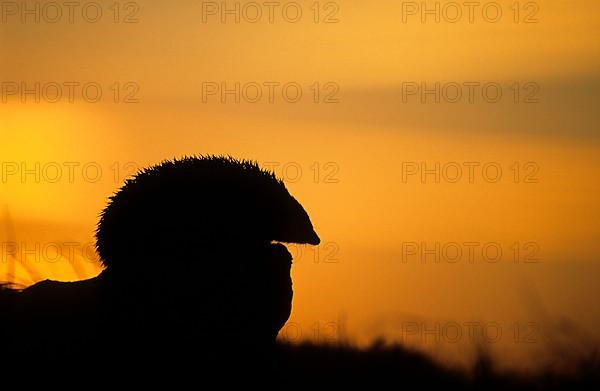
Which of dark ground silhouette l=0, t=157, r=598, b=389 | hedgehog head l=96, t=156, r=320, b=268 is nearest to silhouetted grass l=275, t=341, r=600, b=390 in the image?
dark ground silhouette l=0, t=157, r=598, b=389

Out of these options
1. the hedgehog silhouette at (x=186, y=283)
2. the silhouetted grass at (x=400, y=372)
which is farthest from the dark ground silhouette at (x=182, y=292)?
the silhouetted grass at (x=400, y=372)

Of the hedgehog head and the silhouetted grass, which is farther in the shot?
the silhouetted grass

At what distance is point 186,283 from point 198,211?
21.5 inches

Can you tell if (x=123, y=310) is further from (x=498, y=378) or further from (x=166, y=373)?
(x=498, y=378)

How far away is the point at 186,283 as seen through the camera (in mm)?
6598

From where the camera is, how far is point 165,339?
6.64 m

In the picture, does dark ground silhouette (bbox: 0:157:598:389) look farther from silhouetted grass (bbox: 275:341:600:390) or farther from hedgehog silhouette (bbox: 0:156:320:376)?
silhouetted grass (bbox: 275:341:600:390)

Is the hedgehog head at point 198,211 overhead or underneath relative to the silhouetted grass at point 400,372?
overhead

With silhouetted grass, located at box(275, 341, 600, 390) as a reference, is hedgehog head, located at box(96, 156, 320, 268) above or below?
above

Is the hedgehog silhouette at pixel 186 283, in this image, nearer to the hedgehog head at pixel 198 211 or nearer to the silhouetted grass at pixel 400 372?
the hedgehog head at pixel 198 211

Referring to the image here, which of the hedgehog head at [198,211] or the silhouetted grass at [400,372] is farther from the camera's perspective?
the silhouetted grass at [400,372]

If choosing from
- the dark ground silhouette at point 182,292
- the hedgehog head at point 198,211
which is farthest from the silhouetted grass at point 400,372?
the hedgehog head at point 198,211

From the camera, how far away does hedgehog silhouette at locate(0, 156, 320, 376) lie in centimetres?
657

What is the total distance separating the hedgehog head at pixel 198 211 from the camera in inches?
261
